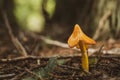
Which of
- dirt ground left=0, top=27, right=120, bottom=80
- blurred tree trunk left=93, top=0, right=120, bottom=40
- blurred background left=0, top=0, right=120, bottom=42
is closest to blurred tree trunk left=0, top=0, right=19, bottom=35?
blurred background left=0, top=0, right=120, bottom=42

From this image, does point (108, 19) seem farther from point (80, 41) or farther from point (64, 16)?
point (80, 41)

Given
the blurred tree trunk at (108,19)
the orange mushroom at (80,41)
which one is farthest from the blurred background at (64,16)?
the orange mushroom at (80,41)

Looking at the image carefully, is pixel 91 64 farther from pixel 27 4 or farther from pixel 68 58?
pixel 27 4

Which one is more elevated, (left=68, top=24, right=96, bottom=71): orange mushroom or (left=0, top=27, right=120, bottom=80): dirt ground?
(left=68, top=24, right=96, bottom=71): orange mushroom

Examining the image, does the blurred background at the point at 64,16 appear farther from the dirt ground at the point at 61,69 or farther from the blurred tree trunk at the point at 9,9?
the dirt ground at the point at 61,69

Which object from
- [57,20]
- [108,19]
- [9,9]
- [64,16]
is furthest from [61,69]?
[9,9]

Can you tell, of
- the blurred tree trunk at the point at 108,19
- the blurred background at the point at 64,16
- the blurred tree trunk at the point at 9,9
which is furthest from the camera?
the blurred tree trunk at the point at 9,9

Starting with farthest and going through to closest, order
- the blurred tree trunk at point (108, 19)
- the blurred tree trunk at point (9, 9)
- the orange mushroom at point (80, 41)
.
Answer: the blurred tree trunk at point (9, 9), the blurred tree trunk at point (108, 19), the orange mushroom at point (80, 41)

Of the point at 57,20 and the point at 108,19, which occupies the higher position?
the point at 57,20

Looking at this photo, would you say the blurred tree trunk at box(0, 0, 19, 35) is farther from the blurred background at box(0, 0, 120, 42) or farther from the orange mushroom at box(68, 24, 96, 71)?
the orange mushroom at box(68, 24, 96, 71)
